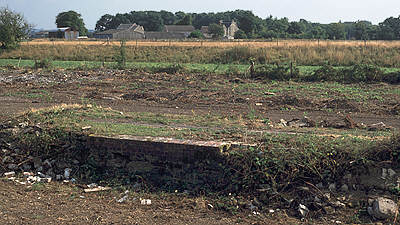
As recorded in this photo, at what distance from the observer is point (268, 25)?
100 meters

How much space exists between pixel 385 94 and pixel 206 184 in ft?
37.7

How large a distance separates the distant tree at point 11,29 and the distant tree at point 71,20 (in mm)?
51667

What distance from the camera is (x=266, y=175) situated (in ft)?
24.0

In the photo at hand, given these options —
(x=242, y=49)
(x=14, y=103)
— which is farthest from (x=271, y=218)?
(x=242, y=49)

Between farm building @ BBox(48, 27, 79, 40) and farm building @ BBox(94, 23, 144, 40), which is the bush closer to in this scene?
farm building @ BBox(48, 27, 79, 40)

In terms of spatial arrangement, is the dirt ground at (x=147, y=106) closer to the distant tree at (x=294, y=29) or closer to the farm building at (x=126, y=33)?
the distant tree at (x=294, y=29)

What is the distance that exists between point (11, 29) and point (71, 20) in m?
56.1

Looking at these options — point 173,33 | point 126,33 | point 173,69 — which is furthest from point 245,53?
point 126,33

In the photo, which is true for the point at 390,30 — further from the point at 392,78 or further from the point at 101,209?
the point at 101,209

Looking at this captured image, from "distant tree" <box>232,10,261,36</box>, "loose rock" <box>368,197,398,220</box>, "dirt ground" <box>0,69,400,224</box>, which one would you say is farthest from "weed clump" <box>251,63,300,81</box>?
"distant tree" <box>232,10,261,36</box>

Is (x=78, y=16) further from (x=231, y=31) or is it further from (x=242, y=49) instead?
(x=242, y=49)

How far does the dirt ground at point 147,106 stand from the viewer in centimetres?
683

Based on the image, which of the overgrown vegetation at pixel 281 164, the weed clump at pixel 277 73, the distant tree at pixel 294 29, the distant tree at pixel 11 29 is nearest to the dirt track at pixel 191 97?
the weed clump at pixel 277 73

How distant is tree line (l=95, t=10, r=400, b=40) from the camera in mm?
63094
